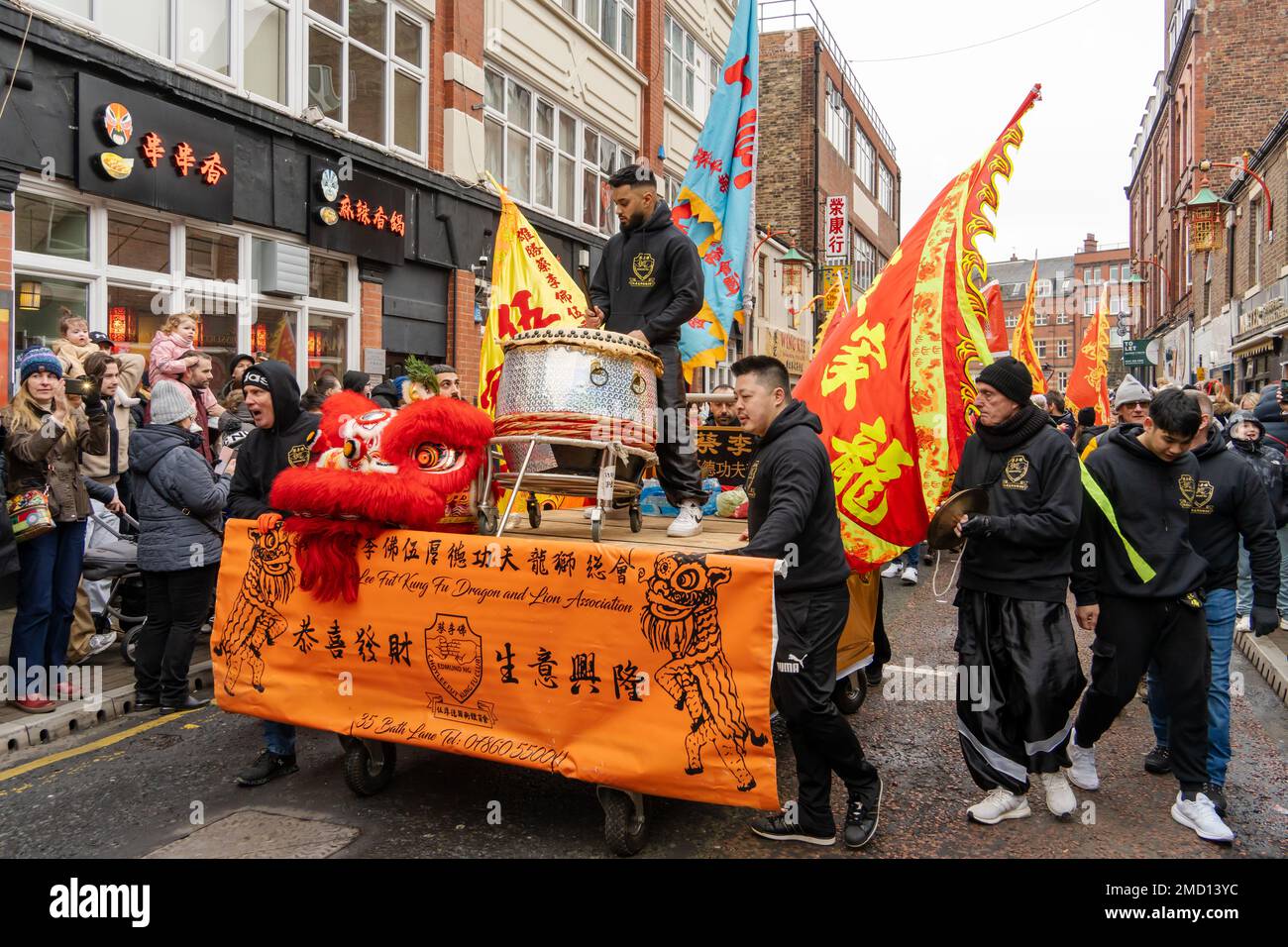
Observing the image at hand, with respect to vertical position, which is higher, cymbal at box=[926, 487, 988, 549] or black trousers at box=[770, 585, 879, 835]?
cymbal at box=[926, 487, 988, 549]

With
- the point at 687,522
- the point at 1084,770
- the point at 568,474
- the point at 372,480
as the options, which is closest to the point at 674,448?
the point at 687,522

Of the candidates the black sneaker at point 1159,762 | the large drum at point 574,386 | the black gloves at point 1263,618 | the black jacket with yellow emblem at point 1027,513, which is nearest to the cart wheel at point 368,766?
the large drum at point 574,386

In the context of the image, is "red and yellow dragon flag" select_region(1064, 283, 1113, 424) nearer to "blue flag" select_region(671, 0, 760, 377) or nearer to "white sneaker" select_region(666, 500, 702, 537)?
"blue flag" select_region(671, 0, 760, 377)

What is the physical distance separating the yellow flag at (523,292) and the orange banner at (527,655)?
10.5 ft

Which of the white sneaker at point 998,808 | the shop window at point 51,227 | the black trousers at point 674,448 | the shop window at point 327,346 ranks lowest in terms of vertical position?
the white sneaker at point 998,808

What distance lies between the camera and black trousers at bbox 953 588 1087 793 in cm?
426

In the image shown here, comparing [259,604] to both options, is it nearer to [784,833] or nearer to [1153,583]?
[784,833]

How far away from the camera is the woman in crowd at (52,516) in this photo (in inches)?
228

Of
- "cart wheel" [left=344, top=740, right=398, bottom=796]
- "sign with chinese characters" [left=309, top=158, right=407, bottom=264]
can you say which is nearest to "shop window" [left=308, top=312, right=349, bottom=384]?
"sign with chinese characters" [left=309, top=158, right=407, bottom=264]

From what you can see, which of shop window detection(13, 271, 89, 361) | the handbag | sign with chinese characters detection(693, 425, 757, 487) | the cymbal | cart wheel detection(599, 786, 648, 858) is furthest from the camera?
sign with chinese characters detection(693, 425, 757, 487)

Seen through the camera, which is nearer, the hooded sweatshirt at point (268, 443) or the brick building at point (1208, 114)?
the hooded sweatshirt at point (268, 443)

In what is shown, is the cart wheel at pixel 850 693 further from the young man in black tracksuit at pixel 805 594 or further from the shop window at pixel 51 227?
the shop window at pixel 51 227

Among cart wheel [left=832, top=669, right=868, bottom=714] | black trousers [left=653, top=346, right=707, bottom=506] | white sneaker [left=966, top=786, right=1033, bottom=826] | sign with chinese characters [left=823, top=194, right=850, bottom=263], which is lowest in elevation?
white sneaker [left=966, top=786, right=1033, bottom=826]

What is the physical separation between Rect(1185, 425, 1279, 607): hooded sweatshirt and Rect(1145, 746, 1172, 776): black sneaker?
1018mm
